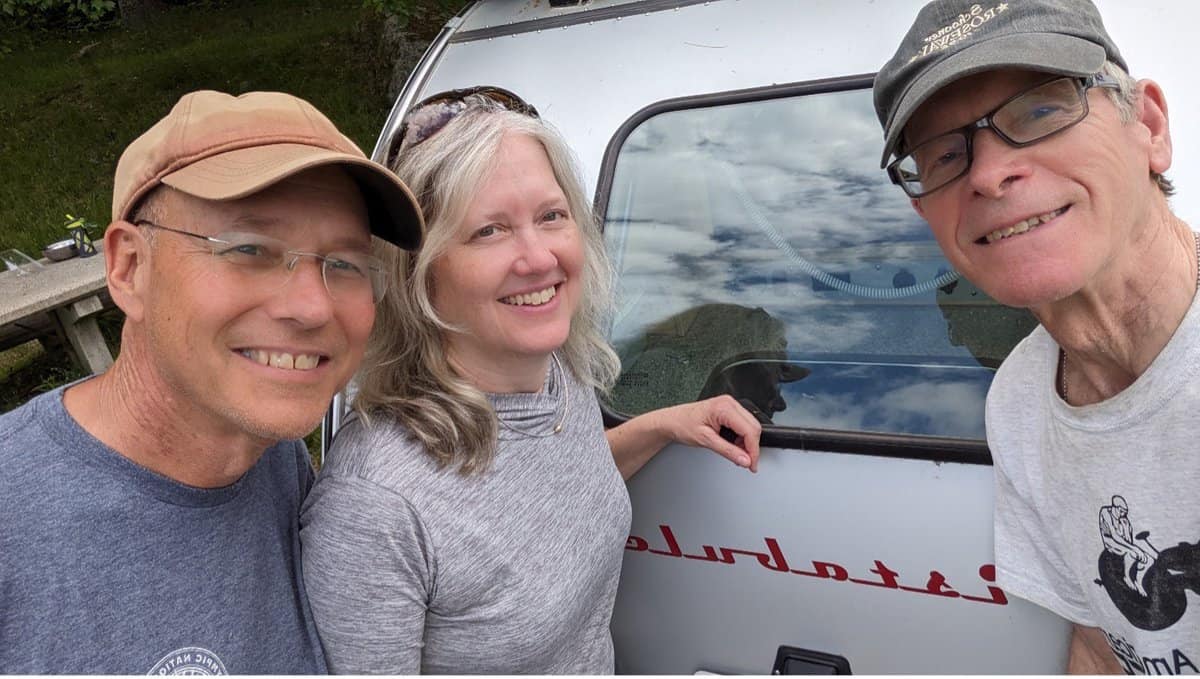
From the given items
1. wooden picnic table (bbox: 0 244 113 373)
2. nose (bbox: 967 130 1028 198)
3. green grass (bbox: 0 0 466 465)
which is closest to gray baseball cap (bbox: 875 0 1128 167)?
nose (bbox: 967 130 1028 198)

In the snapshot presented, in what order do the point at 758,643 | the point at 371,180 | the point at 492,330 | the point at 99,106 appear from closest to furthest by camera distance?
the point at 371,180
the point at 492,330
the point at 758,643
the point at 99,106

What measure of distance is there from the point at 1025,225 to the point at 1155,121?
11.5 inches

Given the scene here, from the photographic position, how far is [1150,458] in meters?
1.27

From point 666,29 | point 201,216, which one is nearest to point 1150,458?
point 201,216

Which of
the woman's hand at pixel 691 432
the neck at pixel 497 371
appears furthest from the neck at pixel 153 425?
the woman's hand at pixel 691 432

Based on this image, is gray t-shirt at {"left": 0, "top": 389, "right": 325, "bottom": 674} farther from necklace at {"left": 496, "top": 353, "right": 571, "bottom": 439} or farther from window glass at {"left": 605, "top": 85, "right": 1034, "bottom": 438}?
window glass at {"left": 605, "top": 85, "right": 1034, "bottom": 438}

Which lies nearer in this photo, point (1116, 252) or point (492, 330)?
point (1116, 252)

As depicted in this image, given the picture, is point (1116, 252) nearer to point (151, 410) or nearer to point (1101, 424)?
point (1101, 424)

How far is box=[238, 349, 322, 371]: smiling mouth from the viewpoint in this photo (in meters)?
1.32

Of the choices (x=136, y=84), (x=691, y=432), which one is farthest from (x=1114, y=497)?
(x=136, y=84)

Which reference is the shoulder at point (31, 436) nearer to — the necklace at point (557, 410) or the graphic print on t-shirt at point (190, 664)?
the graphic print on t-shirt at point (190, 664)

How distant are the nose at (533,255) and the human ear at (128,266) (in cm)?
63

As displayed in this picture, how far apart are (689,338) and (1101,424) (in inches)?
41.8

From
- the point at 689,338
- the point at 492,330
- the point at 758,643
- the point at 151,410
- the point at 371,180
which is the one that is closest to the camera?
the point at 151,410
